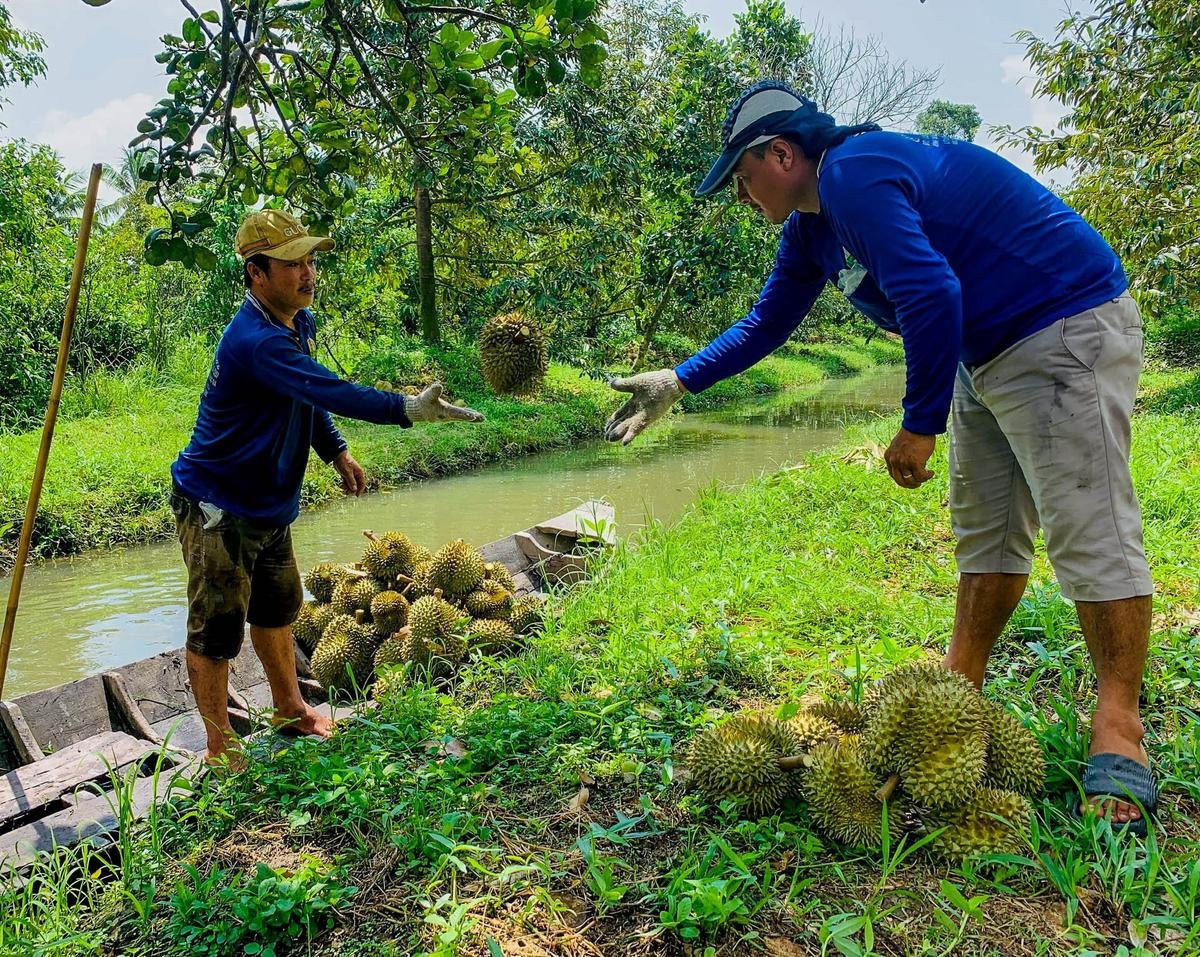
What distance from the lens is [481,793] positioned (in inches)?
91.9

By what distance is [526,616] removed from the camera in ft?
13.4

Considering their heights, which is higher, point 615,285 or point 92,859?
point 615,285

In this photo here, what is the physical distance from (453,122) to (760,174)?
5.52 ft

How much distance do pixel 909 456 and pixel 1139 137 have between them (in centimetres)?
991

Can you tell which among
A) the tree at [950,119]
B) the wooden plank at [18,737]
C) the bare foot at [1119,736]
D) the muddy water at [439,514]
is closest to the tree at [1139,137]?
the muddy water at [439,514]

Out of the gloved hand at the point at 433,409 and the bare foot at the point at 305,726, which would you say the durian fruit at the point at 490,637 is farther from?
the gloved hand at the point at 433,409

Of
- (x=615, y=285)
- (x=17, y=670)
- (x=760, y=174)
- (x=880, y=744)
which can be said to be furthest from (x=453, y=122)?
(x=615, y=285)

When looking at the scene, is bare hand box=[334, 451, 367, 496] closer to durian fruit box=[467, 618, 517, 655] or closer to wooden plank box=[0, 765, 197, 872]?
durian fruit box=[467, 618, 517, 655]

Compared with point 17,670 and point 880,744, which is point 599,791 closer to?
point 880,744

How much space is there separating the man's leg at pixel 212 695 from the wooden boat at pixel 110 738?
10cm

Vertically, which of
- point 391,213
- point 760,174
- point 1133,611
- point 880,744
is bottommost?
point 880,744

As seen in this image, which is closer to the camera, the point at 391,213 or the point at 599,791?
the point at 599,791

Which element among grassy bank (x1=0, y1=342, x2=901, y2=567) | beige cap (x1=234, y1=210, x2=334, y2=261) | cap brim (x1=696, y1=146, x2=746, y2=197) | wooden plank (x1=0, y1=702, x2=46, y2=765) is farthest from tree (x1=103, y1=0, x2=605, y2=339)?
grassy bank (x1=0, y1=342, x2=901, y2=567)

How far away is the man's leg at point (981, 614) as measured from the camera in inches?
96.3
